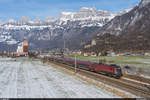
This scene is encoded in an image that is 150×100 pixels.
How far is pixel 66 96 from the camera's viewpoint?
24.8m

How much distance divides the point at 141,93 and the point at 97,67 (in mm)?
23741

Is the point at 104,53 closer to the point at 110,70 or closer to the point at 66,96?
the point at 110,70

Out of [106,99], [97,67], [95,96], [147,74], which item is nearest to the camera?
[106,99]

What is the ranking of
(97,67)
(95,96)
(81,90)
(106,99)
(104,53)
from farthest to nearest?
(104,53) → (97,67) → (81,90) → (95,96) → (106,99)

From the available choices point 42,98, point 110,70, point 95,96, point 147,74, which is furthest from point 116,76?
point 42,98

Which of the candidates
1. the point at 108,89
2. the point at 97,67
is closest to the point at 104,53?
the point at 97,67

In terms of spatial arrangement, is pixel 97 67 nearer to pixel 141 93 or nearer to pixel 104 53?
pixel 141 93

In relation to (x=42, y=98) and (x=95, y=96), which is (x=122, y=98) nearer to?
(x=95, y=96)

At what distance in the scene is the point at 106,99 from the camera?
75.6 ft

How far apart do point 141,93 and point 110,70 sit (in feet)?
53.1

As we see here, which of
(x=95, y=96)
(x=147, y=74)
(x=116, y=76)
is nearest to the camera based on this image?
(x=95, y=96)

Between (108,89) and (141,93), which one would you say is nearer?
(141,93)

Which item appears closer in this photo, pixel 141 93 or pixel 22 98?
pixel 22 98

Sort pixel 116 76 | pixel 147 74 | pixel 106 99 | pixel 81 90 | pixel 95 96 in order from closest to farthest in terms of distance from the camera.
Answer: pixel 106 99 < pixel 95 96 < pixel 81 90 < pixel 116 76 < pixel 147 74
